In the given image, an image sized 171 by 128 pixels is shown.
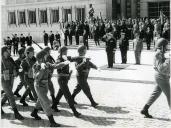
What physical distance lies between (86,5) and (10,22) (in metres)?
11.5

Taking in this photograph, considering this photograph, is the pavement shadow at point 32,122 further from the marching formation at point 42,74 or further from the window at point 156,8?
the window at point 156,8

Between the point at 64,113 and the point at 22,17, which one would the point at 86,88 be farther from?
the point at 22,17

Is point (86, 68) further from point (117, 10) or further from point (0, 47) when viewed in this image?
point (117, 10)

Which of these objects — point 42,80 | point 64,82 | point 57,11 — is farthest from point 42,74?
point 57,11

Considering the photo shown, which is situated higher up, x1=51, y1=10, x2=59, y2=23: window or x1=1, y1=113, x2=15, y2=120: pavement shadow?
x1=51, y1=10, x2=59, y2=23: window

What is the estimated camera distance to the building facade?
33697 millimetres

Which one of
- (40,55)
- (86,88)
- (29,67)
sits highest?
(40,55)

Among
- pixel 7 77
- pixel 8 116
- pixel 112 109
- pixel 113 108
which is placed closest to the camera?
pixel 7 77

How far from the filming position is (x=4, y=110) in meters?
8.84

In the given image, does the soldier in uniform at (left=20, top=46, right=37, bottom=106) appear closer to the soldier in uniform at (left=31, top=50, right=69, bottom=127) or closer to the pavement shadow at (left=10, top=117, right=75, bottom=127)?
the pavement shadow at (left=10, top=117, right=75, bottom=127)

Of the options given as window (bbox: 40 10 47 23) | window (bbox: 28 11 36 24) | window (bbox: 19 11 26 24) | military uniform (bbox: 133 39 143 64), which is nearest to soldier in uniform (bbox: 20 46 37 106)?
Answer: military uniform (bbox: 133 39 143 64)

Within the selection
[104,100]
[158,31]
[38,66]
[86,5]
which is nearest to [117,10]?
[86,5]

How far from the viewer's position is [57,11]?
37406mm

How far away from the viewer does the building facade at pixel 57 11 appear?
111ft
